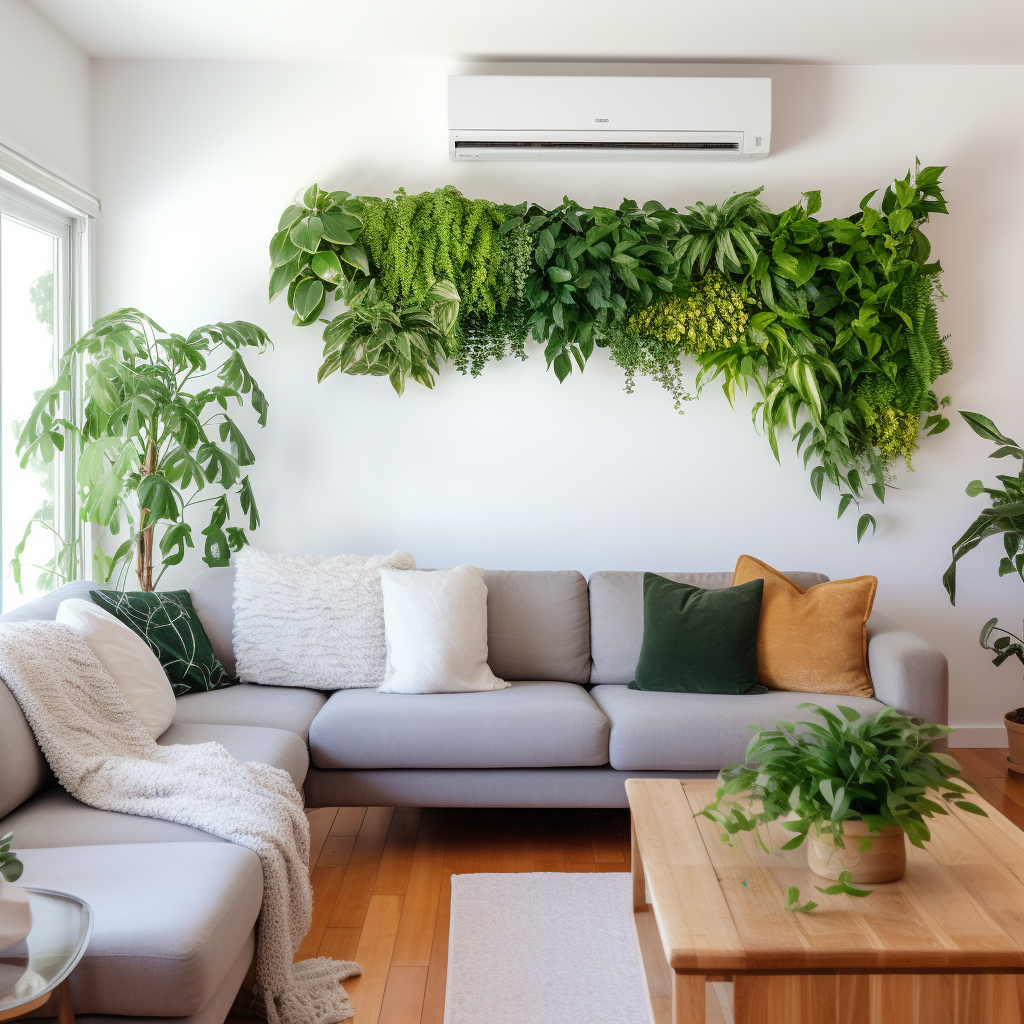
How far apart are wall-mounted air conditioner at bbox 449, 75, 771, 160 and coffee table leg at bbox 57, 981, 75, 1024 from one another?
9.61ft

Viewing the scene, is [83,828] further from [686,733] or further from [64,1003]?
[686,733]

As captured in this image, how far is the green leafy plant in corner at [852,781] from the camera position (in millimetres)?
1534

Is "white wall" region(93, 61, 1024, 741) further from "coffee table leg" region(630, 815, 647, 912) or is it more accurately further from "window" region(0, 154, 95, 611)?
"coffee table leg" region(630, 815, 647, 912)

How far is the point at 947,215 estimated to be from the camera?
3482mm

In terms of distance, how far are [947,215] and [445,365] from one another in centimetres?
205

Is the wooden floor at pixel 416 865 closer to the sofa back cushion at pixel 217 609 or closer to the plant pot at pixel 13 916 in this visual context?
the sofa back cushion at pixel 217 609

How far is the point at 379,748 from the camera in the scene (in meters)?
2.60

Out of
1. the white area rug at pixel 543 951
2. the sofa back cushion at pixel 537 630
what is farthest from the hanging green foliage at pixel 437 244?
the white area rug at pixel 543 951

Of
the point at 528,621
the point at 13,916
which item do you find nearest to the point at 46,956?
the point at 13,916

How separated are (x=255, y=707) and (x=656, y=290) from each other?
2.02 m

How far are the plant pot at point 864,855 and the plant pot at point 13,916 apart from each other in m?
1.31

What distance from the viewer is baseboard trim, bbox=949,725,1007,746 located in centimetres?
362

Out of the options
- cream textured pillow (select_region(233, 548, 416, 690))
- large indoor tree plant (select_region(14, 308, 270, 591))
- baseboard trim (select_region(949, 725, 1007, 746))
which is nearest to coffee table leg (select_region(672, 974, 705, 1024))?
cream textured pillow (select_region(233, 548, 416, 690))

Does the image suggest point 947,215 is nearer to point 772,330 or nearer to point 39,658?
point 772,330
